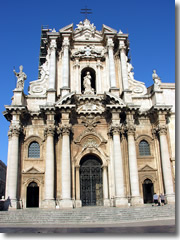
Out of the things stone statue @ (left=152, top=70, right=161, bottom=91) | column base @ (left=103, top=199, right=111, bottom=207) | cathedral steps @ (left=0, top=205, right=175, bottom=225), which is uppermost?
stone statue @ (left=152, top=70, right=161, bottom=91)

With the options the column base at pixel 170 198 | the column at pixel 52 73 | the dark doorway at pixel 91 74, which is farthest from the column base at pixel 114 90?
the column base at pixel 170 198

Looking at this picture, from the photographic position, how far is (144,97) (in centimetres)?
2314

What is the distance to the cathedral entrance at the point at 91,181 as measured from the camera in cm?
2042

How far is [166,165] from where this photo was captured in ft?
65.7

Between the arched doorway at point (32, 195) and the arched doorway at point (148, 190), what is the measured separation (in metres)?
8.55

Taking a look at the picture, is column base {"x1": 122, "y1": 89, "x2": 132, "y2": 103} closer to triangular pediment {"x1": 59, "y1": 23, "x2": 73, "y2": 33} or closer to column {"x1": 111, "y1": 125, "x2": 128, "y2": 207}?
column {"x1": 111, "y1": 125, "x2": 128, "y2": 207}

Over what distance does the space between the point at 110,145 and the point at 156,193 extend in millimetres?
5150

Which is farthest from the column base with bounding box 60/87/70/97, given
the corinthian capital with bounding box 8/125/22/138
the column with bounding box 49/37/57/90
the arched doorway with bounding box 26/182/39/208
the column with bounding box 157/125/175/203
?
the column with bounding box 157/125/175/203

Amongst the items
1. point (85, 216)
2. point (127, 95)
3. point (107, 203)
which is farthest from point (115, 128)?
point (85, 216)

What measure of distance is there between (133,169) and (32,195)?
8131mm

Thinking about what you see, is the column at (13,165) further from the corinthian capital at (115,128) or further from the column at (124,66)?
the column at (124,66)

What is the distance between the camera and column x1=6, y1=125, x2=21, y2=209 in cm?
1861

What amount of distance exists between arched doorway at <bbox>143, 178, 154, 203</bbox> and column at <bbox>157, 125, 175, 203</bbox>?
1.55 meters

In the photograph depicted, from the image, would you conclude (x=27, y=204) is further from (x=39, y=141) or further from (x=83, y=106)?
(x=83, y=106)
